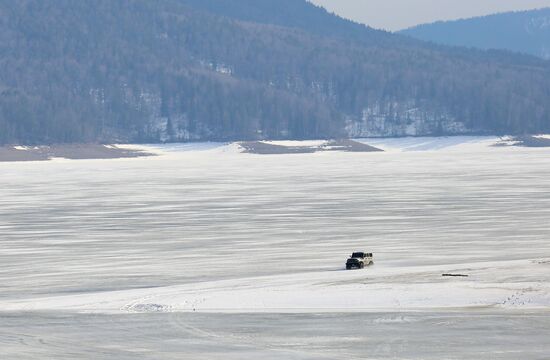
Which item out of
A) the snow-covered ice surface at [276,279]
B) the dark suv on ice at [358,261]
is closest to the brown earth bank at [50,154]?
the snow-covered ice surface at [276,279]

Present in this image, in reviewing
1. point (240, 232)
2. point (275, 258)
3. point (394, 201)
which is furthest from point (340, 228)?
point (394, 201)

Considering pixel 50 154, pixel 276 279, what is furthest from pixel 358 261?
pixel 50 154

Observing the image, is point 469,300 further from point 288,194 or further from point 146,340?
point 288,194

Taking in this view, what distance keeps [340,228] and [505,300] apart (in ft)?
66.3

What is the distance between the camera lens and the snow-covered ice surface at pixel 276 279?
1038 inches

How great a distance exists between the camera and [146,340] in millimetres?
26672

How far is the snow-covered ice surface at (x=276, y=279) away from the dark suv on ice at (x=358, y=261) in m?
0.62

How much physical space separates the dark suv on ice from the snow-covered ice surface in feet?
2.03

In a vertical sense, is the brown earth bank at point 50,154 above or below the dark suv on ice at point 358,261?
below

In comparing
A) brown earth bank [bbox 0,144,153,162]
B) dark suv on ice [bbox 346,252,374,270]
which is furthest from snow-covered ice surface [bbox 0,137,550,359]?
brown earth bank [bbox 0,144,153,162]

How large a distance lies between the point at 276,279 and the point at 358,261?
9.07ft

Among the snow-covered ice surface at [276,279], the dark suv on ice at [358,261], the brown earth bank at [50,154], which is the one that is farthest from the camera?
the brown earth bank at [50,154]

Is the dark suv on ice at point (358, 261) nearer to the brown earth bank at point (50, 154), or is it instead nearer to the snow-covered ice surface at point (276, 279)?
Result: the snow-covered ice surface at point (276, 279)

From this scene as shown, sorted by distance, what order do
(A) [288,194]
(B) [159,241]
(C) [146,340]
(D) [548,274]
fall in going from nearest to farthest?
(C) [146,340] → (D) [548,274] → (B) [159,241] → (A) [288,194]
